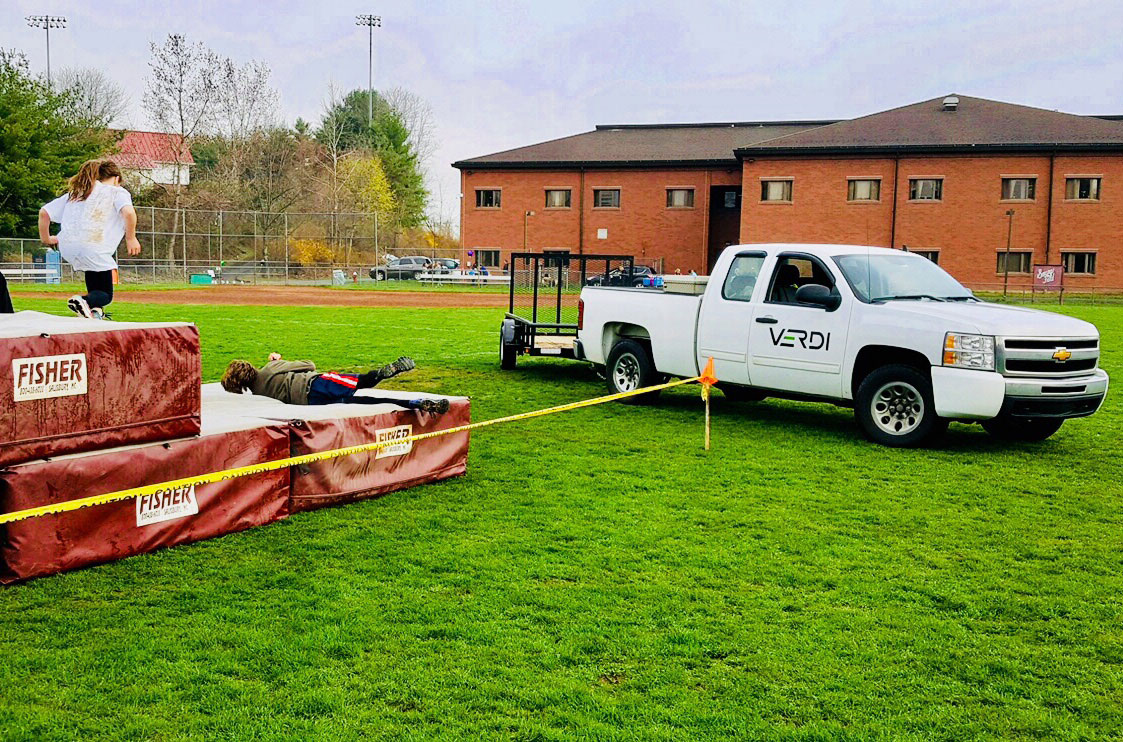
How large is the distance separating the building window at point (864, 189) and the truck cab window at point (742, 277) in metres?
46.6

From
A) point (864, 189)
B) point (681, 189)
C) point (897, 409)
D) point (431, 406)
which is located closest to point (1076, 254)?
point (864, 189)

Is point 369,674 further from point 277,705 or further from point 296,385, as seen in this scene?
point 296,385

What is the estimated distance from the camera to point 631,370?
12.8m

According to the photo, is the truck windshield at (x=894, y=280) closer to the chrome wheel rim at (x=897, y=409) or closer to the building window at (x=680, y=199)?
the chrome wheel rim at (x=897, y=409)

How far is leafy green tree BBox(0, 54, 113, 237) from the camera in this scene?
177ft

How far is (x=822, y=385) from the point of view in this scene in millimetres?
10539

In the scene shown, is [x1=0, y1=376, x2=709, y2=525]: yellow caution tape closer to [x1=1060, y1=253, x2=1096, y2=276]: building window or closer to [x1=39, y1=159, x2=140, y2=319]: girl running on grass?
[x1=39, y1=159, x2=140, y2=319]: girl running on grass

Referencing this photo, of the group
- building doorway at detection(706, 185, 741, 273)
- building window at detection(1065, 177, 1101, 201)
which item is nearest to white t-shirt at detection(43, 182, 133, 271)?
building window at detection(1065, 177, 1101, 201)

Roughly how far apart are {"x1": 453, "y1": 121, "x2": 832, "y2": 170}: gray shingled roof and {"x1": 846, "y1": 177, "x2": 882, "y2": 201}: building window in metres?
7.67

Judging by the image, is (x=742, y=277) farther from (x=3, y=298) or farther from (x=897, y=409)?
(x=3, y=298)

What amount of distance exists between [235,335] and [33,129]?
42391 mm

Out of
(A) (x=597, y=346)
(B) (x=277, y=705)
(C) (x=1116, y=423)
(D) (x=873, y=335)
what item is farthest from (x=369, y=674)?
(C) (x=1116, y=423)

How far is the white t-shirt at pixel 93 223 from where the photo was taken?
32.0 ft

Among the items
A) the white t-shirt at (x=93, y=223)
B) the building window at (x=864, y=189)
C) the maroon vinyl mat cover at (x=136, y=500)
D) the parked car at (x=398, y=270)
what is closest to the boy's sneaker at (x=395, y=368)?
the maroon vinyl mat cover at (x=136, y=500)
